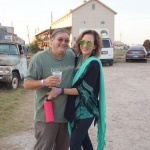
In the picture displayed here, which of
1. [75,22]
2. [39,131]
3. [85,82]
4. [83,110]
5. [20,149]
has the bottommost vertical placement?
[20,149]

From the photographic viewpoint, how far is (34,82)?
2.93 m

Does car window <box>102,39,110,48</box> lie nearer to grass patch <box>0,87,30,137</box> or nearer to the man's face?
grass patch <box>0,87,30,137</box>

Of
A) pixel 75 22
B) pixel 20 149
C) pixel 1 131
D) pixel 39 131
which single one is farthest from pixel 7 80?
pixel 75 22

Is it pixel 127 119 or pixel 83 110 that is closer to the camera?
pixel 83 110

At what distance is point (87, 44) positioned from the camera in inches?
121

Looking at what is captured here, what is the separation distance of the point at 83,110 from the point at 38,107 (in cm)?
46

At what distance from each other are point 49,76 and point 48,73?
96mm

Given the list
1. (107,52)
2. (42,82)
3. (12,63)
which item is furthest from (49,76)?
(107,52)

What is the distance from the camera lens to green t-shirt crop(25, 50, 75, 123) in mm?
2996

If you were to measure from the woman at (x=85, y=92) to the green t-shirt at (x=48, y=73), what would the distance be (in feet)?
0.23

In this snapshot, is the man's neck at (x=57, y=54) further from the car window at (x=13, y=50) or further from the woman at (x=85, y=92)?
the car window at (x=13, y=50)

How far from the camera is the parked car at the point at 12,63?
9844 mm

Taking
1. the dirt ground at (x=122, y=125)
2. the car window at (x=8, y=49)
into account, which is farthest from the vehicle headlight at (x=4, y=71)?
the car window at (x=8, y=49)

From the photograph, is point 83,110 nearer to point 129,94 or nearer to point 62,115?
Answer: point 62,115
